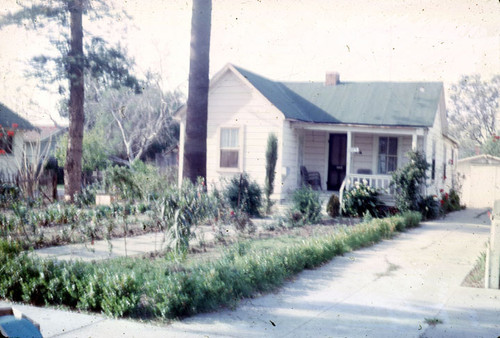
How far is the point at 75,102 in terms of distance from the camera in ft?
55.4

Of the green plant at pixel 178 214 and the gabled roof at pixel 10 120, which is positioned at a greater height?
the gabled roof at pixel 10 120

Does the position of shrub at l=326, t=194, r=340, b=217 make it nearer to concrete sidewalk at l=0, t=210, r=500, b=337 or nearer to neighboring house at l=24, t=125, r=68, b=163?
concrete sidewalk at l=0, t=210, r=500, b=337

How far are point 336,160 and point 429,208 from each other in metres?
5.28

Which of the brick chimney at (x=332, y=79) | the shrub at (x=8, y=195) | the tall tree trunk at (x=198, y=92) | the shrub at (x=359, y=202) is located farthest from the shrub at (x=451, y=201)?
the shrub at (x=8, y=195)

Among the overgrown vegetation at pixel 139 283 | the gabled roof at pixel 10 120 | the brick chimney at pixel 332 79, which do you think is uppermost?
the brick chimney at pixel 332 79

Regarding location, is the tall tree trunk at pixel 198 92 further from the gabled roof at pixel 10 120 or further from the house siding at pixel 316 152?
the gabled roof at pixel 10 120

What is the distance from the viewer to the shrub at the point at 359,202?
15.5m

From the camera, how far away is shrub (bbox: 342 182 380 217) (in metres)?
15.5

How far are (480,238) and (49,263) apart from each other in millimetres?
10336

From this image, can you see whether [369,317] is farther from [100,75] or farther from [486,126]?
[486,126]

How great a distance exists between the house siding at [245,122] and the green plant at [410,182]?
4.60 metres

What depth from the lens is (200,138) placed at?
13.9 meters

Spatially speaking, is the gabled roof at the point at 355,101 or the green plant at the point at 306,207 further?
the gabled roof at the point at 355,101

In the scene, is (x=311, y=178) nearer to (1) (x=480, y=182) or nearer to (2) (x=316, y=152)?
(2) (x=316, y=152)
